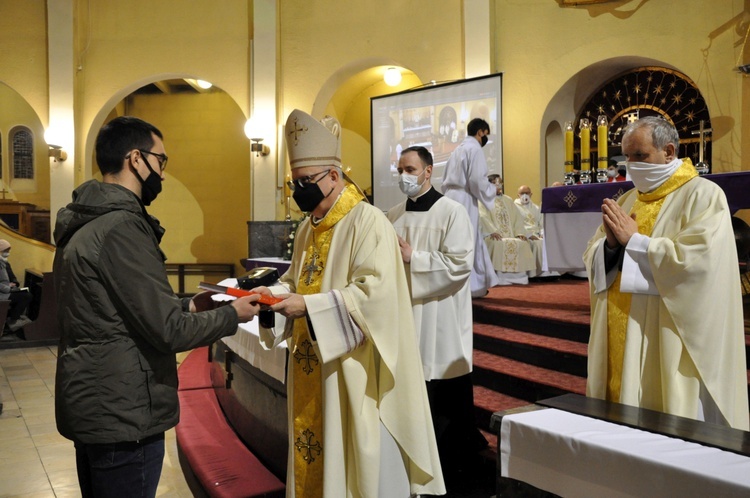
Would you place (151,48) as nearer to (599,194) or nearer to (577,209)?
(577,209)

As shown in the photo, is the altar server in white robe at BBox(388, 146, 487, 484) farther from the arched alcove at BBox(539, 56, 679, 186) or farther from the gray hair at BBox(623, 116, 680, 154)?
the arched alcove at BBox(539, 56, 679, 186)

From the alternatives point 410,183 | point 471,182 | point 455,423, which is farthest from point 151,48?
point 455,423

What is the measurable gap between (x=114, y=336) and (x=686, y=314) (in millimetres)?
2117

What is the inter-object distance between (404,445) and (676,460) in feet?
3.47

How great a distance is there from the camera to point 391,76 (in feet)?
40.4

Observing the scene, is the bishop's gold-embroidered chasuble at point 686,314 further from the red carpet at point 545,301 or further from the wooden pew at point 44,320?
the wooden pew at point 44,320

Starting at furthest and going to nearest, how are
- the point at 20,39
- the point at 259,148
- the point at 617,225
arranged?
the point at 20,39 → the point at 259,148 → the point at 617,225

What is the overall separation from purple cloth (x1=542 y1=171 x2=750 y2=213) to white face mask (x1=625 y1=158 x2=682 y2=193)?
132 cm

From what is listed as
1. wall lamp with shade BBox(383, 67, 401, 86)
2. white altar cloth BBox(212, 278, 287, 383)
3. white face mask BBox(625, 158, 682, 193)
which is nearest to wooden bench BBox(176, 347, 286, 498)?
white altar cloth BBox(212, 278, 287, 383)

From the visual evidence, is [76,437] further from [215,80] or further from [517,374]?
[215,80]

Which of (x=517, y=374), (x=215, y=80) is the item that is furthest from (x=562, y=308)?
(x=215, y=80)

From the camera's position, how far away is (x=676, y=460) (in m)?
1.81

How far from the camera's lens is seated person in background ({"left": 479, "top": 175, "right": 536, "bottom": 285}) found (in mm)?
8727

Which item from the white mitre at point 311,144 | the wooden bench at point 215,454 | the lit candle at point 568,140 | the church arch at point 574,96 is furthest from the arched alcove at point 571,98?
the white mitre at point 311,144
